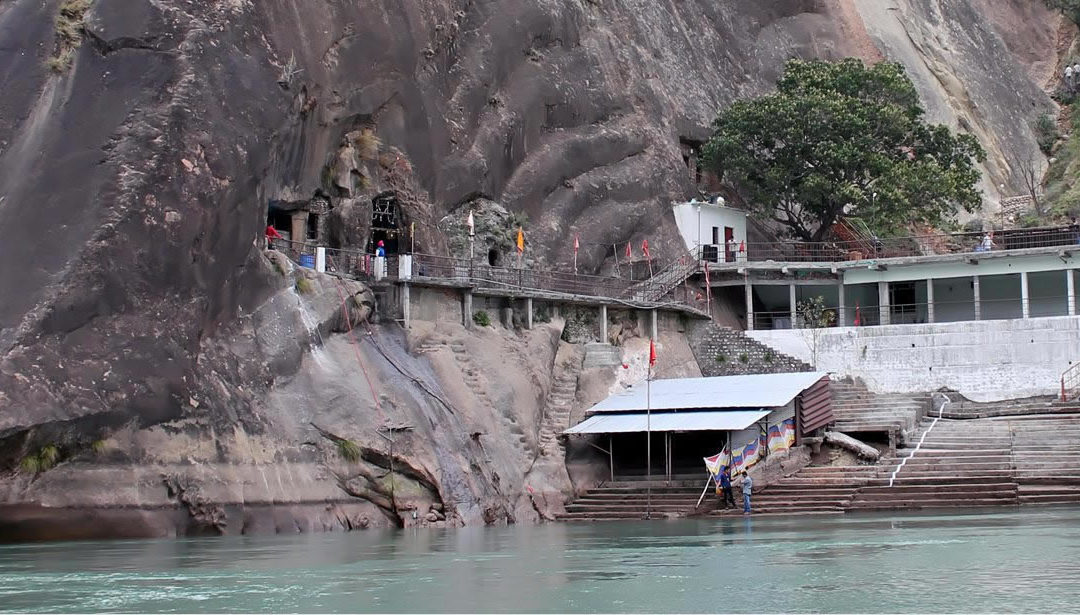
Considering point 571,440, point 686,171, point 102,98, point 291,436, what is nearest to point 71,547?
point 291,436

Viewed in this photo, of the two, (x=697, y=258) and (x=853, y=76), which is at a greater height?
(x=853, y=76)

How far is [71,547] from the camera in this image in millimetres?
30344

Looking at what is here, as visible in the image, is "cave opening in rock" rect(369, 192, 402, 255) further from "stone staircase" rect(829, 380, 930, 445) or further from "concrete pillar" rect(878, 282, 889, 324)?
"concrete pillar" rect(878, 282, 889, 324)

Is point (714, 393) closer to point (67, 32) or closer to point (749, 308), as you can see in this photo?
point (749, 308)

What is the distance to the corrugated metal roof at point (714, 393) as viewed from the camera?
42406 mm

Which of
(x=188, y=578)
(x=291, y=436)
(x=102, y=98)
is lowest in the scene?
(x=188, y=578)

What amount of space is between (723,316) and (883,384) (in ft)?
27.4

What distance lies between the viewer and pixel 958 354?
51750mm

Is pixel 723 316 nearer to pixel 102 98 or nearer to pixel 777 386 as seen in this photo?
pixel 777 386

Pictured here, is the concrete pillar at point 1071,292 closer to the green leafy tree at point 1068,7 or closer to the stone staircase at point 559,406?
the stone staircase at point 559,406

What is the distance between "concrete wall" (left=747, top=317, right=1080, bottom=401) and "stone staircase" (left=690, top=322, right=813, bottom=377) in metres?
0.78


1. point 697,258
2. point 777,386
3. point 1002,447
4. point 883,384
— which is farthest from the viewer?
point 697,258

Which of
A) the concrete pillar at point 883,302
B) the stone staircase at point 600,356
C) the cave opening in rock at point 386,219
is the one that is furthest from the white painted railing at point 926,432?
the cave opening in rock at point 386,219

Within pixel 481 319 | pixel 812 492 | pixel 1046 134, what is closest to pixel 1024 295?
pixel 812 492
